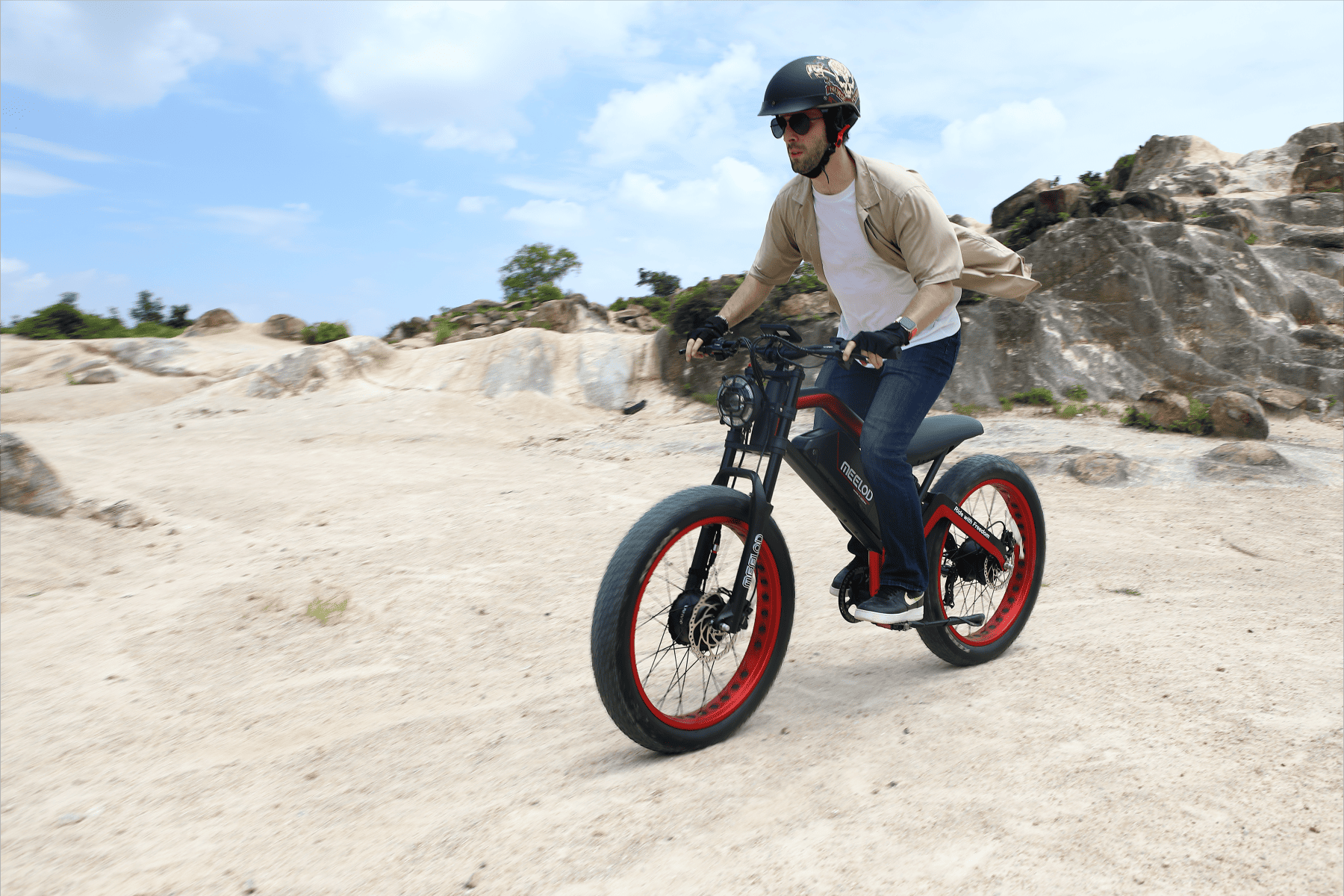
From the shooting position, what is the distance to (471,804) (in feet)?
8.53

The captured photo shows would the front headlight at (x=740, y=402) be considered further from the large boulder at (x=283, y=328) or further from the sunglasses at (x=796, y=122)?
the large boulder at (x=283, y=328)

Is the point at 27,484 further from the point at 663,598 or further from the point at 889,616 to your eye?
the point at 889,616

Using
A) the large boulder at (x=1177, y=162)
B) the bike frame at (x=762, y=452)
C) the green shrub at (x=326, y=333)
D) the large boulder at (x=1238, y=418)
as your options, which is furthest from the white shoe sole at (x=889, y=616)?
the large boulder at (x=1177, y=162)

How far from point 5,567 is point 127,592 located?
108 cm

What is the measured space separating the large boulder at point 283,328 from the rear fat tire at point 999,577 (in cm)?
2075

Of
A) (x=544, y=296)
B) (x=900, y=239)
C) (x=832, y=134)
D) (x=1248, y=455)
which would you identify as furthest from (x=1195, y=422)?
(x=544, y=296)

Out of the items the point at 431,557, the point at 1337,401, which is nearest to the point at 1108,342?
the point at 1337,401

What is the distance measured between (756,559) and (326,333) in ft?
62.2

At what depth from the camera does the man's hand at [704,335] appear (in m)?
2.97

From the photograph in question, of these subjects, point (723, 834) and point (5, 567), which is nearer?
point (723, 834)

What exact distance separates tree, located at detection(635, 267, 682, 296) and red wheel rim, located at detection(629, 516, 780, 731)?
1839cm

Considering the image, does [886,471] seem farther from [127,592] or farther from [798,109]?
[127,592]

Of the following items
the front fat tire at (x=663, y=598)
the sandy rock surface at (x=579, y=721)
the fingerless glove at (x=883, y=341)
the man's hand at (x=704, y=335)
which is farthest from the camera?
the man's hand at (x=704, y=335)

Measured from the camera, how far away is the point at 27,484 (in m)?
6.55
